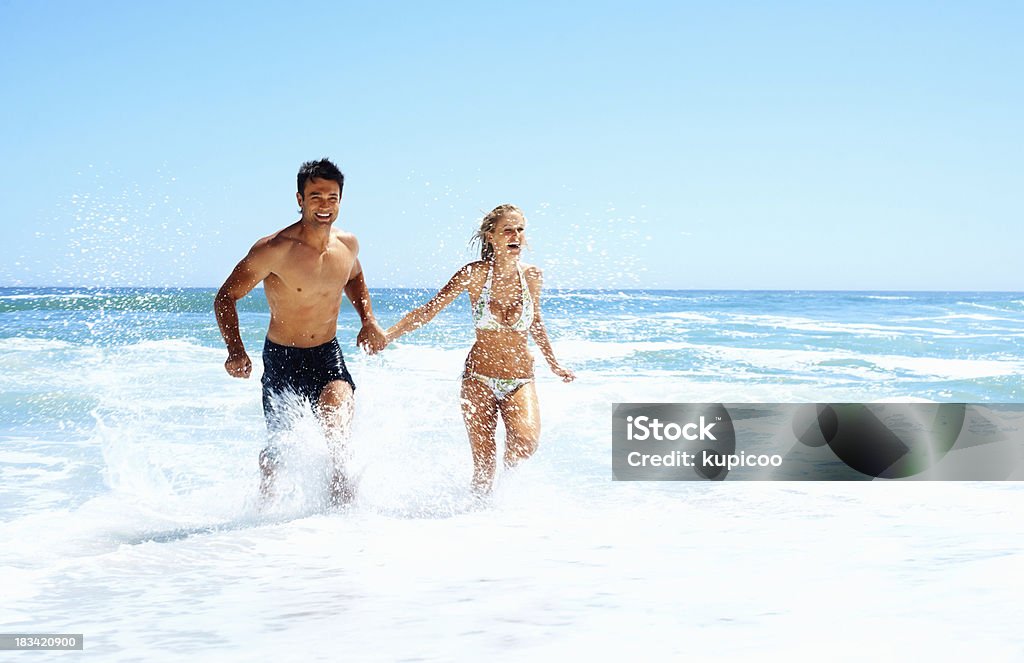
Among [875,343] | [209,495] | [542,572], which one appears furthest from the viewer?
[875,343]

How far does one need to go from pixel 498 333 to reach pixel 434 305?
38 cm

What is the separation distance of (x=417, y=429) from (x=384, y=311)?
25.6m

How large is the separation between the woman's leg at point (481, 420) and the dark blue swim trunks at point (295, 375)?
74 centimetres

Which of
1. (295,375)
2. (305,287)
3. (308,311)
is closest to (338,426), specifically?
(295,375)

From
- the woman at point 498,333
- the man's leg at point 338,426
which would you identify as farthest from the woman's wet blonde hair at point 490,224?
the man's leg at point 338,426

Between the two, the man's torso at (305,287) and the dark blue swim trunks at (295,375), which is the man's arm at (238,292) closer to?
the man's torso at (305,287)

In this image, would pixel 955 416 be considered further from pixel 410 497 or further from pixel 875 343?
pixel 875 343

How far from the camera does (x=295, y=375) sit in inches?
184

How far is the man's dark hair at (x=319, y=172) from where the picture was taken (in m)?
4.43

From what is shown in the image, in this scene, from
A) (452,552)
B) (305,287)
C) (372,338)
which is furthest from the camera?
(372,338)

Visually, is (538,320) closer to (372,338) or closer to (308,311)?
(372,338)

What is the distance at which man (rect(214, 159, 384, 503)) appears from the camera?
14.6ft

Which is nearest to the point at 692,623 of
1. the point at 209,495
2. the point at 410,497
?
the point at 410,497

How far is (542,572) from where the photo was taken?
144 inches
